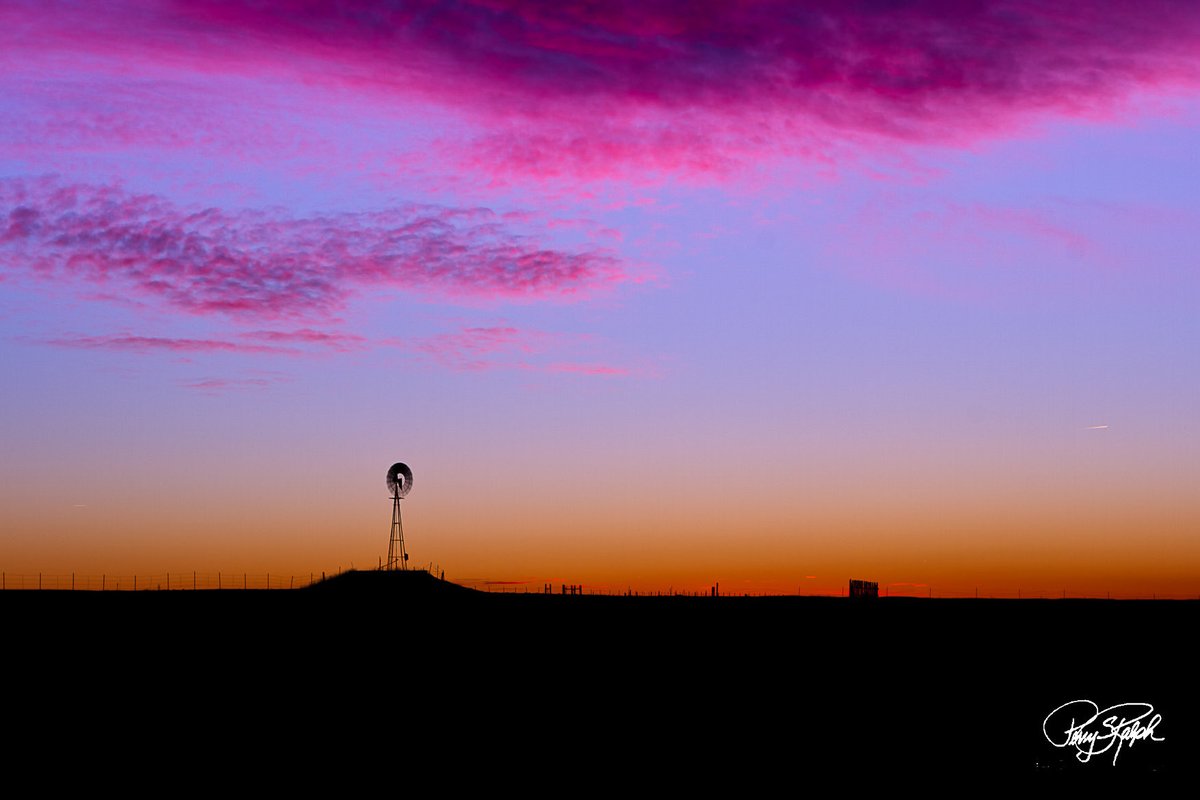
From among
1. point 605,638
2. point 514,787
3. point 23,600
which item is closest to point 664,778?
point 514,787

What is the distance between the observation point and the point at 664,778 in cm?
4691

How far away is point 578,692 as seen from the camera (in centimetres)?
6309

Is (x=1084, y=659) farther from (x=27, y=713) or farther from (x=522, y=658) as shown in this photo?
(x=27, y=713)

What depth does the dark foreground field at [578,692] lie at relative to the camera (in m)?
49.8

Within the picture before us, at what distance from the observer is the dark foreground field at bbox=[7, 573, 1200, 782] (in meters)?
49.8

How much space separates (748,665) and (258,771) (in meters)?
34.0

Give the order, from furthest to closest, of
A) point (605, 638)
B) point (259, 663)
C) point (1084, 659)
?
point (605, 638)
point (1084, 659)
point (259, 663)
